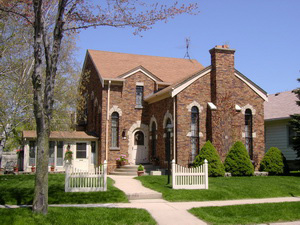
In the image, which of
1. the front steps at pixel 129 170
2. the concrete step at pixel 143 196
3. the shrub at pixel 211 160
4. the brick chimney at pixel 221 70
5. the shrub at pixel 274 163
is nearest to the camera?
the concrete step at pixel 143 196

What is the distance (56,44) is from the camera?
35.5 ft

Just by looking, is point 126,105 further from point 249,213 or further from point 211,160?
point 249,213

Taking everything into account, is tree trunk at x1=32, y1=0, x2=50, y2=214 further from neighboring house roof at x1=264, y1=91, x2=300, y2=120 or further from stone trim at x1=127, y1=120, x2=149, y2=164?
neighboring house roof at x1=264, y1=91, x2=300, y2=120

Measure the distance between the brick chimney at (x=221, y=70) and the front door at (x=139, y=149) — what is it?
19.5 feet

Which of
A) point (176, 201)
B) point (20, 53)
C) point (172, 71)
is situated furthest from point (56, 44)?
point (172, 71)

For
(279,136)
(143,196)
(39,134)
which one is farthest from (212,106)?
(39,134)

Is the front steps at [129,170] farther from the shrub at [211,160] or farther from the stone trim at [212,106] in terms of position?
the stone trim at [212,106]

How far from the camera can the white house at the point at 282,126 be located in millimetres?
25812

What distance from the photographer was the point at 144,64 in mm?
27766

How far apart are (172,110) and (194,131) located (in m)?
1.89

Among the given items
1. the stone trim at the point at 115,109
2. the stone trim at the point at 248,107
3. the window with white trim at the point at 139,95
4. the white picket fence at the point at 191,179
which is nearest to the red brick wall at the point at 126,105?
the stone trim at the point at 115,109


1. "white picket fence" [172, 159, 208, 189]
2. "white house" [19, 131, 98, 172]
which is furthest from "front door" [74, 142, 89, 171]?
"white picket fence" [172, 159, 208, 189]

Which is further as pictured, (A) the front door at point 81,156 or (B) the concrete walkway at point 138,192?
(A) the front door at point 81,156

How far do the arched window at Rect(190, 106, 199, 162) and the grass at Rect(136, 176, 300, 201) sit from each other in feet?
12.8
